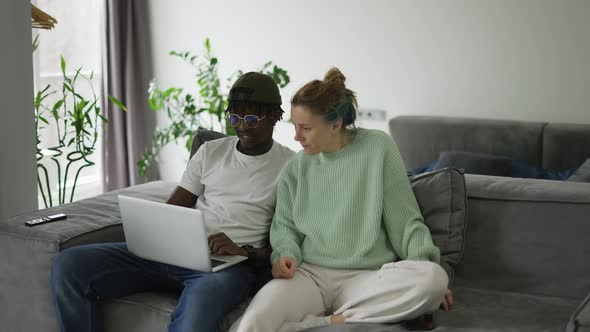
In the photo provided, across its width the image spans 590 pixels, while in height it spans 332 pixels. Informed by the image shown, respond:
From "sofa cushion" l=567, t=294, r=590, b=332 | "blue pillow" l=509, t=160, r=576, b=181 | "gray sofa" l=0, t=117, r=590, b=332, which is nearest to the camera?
"sofa cushion" l=567, t=294, r=590, b=332

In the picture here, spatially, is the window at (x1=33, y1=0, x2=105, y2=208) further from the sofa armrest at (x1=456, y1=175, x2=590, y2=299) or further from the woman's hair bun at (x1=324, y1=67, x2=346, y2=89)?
the sofa armrest at (x1=456, y1=175, x2=590, y2=299)

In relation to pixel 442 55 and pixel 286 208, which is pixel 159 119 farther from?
pixel 286 208

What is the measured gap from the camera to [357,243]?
2.22 meters

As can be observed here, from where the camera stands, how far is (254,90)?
7.81ft

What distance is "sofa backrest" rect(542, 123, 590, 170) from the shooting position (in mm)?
3525

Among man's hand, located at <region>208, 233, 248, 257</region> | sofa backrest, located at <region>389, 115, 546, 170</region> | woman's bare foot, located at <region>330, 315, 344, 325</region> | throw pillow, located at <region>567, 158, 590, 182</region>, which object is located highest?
sofa backrest, located at <region>389, 115, 546, 170</region>

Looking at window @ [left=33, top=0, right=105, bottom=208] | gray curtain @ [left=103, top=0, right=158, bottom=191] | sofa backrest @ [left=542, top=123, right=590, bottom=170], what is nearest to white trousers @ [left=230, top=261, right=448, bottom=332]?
sofa backrest @ [left=542, top=123, right=590, bottom=170]

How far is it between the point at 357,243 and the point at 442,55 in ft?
6.97

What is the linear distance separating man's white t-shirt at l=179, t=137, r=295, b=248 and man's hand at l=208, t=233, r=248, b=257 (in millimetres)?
110

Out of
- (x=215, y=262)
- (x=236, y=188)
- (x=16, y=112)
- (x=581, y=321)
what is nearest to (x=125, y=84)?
(x=16, y=112)

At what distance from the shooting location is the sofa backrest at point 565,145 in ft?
11.6

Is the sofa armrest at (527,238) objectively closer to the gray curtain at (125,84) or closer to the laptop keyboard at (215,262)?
the laptop keyboard at (215,262)

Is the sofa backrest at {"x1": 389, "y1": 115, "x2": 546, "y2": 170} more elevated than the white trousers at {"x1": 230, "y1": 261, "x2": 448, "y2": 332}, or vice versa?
the sofa backrest at {"x1": 389, "y1": 115, "x2": 546, "y2": 170}

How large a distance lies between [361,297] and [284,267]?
26cm
